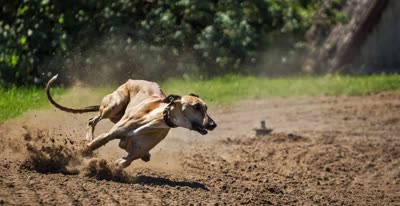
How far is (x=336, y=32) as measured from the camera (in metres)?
19.1

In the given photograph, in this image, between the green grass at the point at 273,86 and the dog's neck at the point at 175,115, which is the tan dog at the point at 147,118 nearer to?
the dog's neck at the point at 175,115

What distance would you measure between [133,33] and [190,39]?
1.11m

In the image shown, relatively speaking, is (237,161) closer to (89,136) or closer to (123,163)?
(89,136)

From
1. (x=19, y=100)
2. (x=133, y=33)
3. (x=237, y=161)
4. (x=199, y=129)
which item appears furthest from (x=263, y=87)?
(x=199, y=129)

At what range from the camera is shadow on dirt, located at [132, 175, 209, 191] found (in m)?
9.45

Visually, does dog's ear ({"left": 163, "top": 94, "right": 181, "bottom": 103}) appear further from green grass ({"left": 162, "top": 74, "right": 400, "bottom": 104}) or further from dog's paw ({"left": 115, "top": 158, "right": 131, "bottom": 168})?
green grass ({"left": 162, "top": 74, "right": 400, "bottom": 104})

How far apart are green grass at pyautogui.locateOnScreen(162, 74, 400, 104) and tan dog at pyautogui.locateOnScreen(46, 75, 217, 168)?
195 inches

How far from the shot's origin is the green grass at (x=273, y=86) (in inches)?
632

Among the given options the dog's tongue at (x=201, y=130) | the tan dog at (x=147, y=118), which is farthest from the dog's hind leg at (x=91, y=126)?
the dog's tongue at (x=201, y=130)

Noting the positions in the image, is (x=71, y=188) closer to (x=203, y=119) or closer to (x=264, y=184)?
(x=203, y=119)

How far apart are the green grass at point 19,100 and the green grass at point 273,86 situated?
7.57 feet

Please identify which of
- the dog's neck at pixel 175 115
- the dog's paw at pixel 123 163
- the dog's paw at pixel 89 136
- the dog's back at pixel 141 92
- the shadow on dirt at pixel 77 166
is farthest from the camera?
the dog's paw at pixel 89 136

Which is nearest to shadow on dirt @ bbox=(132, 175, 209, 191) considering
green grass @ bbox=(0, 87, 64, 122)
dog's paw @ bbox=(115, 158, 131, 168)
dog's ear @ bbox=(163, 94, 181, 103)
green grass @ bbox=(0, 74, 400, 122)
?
dog's paw @ bbox=(115, 158, 131, 168)

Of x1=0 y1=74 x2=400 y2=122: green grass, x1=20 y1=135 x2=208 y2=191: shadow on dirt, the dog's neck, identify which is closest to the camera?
x1=20 y1=135 x2=208 y2=191: shadow on dirt
